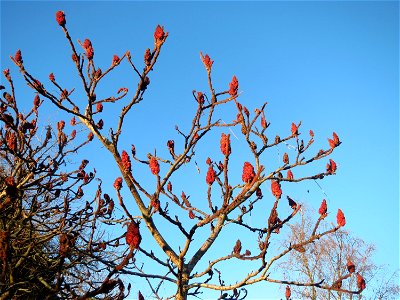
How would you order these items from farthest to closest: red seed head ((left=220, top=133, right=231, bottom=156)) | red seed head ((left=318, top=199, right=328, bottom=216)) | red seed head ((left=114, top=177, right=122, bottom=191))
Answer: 1. red seed head ((left=318, top=199, right=328, bottom=216))
2. red seed head ((left=114, top=177, right=122, bottom=191))
3. red seed head ((left=220, top=133, right=231, bottom=156))

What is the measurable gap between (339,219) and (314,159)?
1.38m

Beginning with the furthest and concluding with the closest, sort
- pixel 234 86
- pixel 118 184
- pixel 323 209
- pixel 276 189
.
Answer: pixel 234 86, pixel 323 209, pixel 118 184, pixel 276 189

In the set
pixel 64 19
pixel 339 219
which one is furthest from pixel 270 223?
pixel 64 19

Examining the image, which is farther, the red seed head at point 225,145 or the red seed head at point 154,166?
the red seed head at point 154,166

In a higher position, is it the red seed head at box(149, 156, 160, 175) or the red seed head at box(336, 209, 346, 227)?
the red seed head at box(336, 209, 346, 227)

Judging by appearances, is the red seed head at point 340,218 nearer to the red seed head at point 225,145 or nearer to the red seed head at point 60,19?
the red seed head at point 225,145

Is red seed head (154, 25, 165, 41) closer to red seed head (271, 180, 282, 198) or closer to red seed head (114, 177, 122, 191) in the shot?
red seed head (114, 177, 122, 191)

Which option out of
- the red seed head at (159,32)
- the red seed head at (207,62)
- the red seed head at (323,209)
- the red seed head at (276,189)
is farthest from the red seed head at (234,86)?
the red seed head at (323,209)

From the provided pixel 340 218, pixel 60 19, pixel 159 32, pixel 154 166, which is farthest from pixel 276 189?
pixel 60 19

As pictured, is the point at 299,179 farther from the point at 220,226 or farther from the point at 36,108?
the point at 36,108

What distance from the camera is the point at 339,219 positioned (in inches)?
129

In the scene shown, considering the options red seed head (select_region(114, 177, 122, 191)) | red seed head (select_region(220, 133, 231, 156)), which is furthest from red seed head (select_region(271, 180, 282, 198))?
red seed head (select_region(114, 177, 122, 191))

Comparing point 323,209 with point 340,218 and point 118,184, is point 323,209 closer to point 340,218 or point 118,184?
point 340,218

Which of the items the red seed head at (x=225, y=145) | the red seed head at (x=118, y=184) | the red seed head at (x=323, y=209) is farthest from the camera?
the red seed head at (x=323, y=209)
